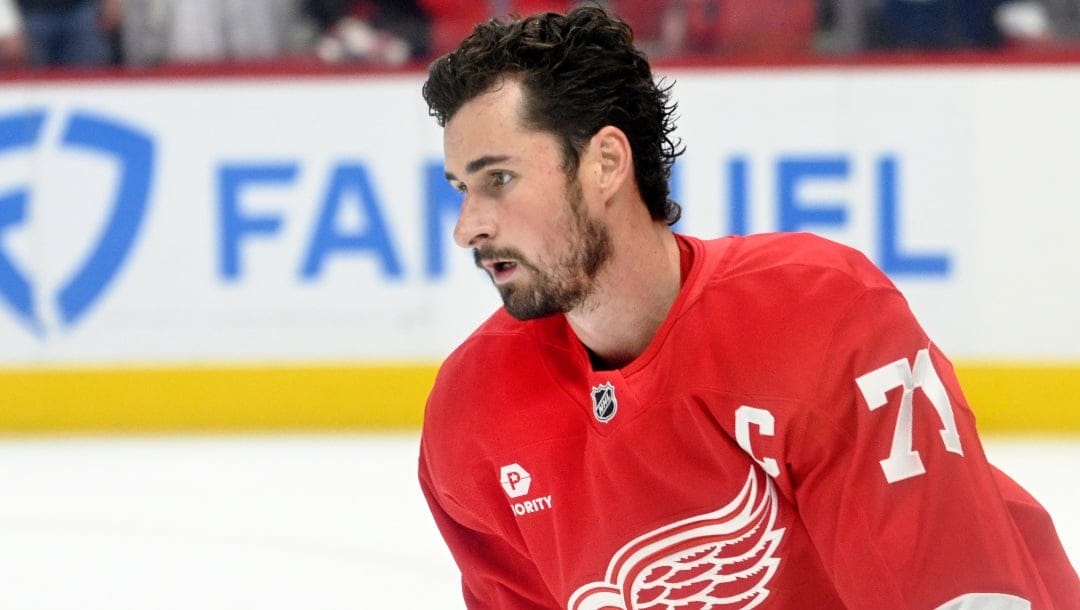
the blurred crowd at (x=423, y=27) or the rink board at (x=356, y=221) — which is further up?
the blurred crowd at (x=423, y=27)

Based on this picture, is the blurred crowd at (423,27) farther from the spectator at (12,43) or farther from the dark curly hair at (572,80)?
the dark curly hair at (572,80)

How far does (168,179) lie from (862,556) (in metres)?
4.39

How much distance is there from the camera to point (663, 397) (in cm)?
176

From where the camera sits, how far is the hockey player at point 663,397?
1.66 metres

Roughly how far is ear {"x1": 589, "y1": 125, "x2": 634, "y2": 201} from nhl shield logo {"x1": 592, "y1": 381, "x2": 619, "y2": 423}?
22 centimetres

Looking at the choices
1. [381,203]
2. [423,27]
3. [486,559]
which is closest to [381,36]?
[423,27]

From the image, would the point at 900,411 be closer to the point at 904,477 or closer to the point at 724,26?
the point at 904,477

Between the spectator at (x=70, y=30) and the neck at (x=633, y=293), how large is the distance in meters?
4.36

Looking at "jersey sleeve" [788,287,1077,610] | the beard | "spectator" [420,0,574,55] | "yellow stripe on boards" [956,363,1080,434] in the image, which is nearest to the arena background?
"yellow stripe on boards" [956,363,1080,434]

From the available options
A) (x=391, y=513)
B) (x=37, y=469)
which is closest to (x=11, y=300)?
(x=37, y=469)

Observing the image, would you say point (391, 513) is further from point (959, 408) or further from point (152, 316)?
point (959, 408)

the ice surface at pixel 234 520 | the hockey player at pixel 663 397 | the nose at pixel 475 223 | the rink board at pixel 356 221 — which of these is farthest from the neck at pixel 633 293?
the rink board at pixel 356 221

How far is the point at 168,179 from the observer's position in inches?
223

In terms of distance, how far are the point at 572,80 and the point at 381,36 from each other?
4.06 m
